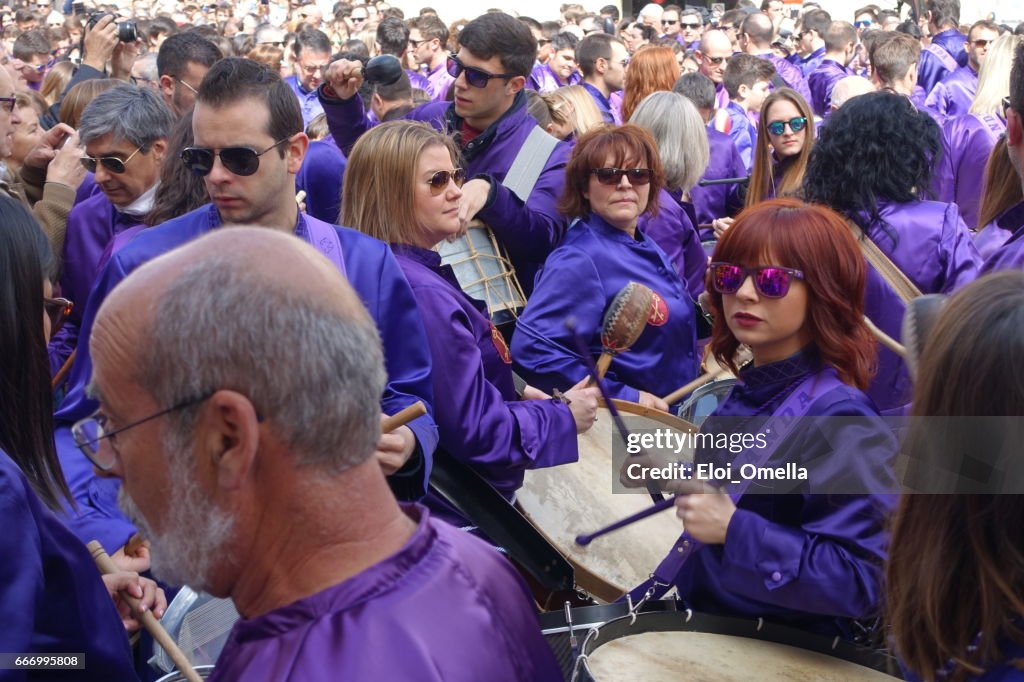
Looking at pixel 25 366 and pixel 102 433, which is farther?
pixel 25 366

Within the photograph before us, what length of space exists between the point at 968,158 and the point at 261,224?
5.51 metres

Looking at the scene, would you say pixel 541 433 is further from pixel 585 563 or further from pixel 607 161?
pixel 607 161

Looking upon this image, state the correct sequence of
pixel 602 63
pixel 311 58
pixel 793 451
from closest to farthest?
pixel 793 451
pixel 602 63
pixel 311 58

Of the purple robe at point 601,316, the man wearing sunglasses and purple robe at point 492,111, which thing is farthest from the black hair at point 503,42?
the purple robe at point 601,316

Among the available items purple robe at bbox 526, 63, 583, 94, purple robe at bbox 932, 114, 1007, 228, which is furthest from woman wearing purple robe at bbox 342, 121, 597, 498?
purple robe at bbox 526, 63, 583, 94

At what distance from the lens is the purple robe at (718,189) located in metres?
7.23

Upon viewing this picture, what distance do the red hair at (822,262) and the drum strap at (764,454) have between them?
140 millimetres

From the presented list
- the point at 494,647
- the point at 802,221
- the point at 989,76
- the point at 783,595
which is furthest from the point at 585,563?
the point at 989,76

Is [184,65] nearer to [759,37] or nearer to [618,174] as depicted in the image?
[618,174]

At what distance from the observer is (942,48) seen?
1223 cm

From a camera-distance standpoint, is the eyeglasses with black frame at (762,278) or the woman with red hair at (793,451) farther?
the eyeglasses with black frame at (762,278)

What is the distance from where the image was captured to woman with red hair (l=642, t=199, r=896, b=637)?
2.59m

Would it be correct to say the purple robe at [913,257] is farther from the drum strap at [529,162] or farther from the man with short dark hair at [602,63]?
the man with short dark hair at [602,63]

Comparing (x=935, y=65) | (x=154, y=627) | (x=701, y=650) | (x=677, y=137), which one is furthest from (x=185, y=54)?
(x=935, y=65)
